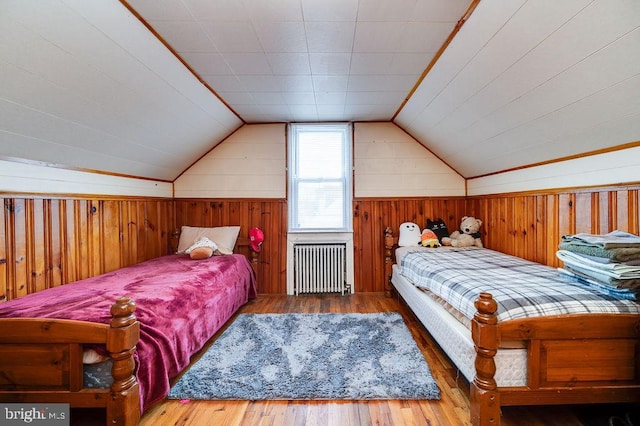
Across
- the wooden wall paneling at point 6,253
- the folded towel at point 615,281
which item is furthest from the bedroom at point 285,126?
the folded towel at point 615,281

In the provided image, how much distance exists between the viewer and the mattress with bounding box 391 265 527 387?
1.39m

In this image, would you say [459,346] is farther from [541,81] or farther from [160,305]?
[160,305]

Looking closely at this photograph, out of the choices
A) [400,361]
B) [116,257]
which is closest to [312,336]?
[400,361]

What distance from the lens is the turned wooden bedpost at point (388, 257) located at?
3537mm

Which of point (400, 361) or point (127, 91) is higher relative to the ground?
point (127, 91)

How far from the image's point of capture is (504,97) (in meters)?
2.05

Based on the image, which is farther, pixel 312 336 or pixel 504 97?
pixel 312 336

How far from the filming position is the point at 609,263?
4.75ft

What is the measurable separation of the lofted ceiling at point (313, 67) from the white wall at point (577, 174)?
0.09m

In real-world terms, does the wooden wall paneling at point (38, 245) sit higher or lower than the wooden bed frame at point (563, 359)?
higher

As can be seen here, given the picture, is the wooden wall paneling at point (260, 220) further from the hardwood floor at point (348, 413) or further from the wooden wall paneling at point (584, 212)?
the wooden wall paneling at point (584, 212)

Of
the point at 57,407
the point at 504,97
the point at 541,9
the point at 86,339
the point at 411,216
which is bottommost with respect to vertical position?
the point at 57,407

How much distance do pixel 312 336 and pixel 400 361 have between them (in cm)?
76

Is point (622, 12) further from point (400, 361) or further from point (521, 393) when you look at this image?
point (400, 361)
